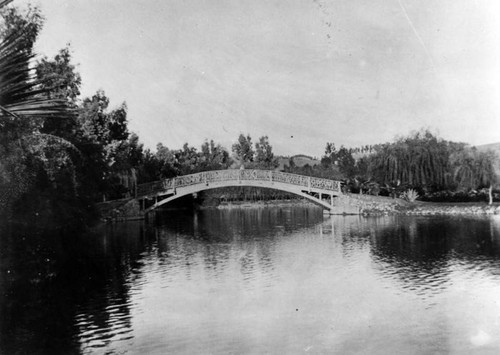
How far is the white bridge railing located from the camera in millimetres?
29391

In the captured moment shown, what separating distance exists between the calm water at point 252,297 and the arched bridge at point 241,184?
12.3 metres

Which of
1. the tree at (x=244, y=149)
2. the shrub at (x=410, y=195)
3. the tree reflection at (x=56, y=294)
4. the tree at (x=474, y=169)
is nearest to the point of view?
the tree reflection at (x=56, y=294)

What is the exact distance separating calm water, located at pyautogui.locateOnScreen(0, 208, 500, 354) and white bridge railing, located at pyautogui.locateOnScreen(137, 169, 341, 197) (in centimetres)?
1253

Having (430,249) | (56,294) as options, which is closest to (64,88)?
(56,294)

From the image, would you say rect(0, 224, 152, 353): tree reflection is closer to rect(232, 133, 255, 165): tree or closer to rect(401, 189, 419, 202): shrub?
rect(401, 189, 419, 202): shrub

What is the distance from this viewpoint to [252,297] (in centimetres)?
923

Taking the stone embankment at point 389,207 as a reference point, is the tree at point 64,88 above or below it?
above

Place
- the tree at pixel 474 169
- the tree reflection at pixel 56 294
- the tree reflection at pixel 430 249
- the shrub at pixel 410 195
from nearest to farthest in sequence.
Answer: the tree reflection at pixel 56 294 < the tree reflection at pixel 430 249 < the tree at pixel 474 169 < the shrub at pixel 410 195

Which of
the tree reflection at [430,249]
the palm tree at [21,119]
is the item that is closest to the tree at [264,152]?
the tree reflection at [430,249]

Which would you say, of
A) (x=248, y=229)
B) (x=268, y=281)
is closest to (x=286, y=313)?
(x=268, y=281)

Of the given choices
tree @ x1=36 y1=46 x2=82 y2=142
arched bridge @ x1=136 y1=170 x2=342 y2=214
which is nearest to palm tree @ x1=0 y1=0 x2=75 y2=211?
tree @ x1=36 y1=46 x2=82 y2=142

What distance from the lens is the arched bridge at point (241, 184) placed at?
2917 centimetres

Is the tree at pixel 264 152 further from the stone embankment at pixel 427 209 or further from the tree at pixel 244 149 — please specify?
the stone embankment at pixel 427 209

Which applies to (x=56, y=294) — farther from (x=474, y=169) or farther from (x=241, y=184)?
(x=474, y=169)
